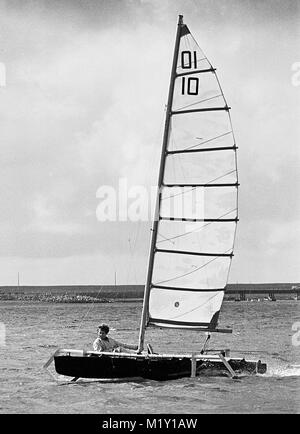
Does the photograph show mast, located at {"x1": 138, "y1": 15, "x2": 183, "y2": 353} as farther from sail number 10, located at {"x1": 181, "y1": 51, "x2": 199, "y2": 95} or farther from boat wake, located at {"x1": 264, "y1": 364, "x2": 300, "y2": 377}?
boat wake, located at {"x1": 264, "y1": 364, "x2": 300, "y2": 377}

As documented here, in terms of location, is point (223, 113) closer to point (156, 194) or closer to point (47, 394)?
point (156, 194)

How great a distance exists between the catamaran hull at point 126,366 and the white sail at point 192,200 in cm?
125

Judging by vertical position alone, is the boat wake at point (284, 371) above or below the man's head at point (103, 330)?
below

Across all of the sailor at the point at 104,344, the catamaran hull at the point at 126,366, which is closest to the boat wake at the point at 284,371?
the catamaran hull at the point at 126,366

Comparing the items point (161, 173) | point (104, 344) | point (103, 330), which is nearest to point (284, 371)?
point (104, 344)

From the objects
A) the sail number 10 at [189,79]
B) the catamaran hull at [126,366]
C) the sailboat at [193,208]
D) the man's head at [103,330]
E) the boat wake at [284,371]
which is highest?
the sail number 10 at [189,79]

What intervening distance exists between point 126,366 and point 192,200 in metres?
4.30

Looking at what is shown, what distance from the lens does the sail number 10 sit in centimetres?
1692

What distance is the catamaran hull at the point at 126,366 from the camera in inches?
625

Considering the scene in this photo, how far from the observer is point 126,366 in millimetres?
15852

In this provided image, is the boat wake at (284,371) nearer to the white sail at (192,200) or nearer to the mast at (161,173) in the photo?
the white sail at (192,200)

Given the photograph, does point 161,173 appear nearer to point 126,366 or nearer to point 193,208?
point 193,208

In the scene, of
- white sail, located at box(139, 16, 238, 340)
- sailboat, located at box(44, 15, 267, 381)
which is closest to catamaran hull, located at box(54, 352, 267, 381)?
sailboat, located at box(44, 15, 267, 381)

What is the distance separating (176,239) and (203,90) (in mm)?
3700
